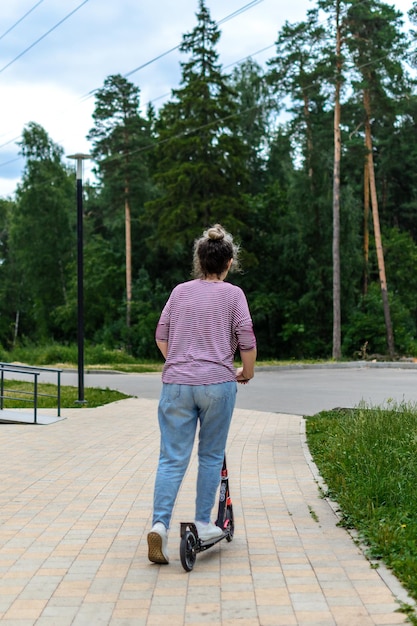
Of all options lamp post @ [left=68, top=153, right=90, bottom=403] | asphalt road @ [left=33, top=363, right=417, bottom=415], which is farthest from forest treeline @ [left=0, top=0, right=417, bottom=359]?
lamp post @ [left=68, top=153, right=90, bottom=403]

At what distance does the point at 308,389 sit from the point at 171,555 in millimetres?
14333

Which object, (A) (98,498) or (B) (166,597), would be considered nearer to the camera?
(B) (166,597)

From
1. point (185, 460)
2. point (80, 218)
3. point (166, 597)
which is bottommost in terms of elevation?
point (166, 597)

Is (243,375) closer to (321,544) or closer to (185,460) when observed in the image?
(185,460)

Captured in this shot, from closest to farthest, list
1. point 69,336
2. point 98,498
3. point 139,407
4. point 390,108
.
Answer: point 98,498 → point 139,407 → point 390,108 → point 69,336

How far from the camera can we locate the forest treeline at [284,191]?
36312 millimetres

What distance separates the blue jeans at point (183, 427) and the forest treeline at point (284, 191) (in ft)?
98.6

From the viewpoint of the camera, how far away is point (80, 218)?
16.4m

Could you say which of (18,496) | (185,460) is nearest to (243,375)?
(185,460)

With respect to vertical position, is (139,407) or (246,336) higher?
(246,336)

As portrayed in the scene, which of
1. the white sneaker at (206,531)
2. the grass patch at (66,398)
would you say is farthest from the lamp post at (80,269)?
the white sneaker at (206,531)

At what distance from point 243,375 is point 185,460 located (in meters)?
0.59

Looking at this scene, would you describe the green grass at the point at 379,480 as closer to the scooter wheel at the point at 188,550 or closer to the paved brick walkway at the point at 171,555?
the paved brick walkway at the point at 171,555

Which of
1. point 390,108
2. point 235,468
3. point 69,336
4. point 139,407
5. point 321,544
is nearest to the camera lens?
point 321,544
